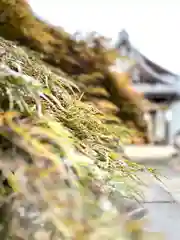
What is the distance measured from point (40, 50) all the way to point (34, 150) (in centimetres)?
183

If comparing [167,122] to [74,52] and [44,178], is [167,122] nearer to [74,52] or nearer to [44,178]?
[74,52]

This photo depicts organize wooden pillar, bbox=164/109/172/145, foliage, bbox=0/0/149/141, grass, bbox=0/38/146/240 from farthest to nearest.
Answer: wooden pillar, bbox=164/109/172/145
foliage, bbox=0/0/149/141
grass, bbox=0/38/146/240

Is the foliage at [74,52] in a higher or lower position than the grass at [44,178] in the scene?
lower

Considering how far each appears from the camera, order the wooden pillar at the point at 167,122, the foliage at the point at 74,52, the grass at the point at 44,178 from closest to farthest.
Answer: the grass at the point at 44,178
the foliage at the point at 74,52
the wooden pillar at the point at 167,122

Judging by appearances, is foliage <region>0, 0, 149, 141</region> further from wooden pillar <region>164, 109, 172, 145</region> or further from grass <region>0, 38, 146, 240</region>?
wooden pillar <region>164, 109, 172, 145</region>

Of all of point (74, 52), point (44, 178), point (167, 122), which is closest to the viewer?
point (44, 178)

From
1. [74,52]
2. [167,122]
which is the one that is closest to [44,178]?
[74,52]

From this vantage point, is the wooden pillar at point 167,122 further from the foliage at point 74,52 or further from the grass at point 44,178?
the grass at point 44,178

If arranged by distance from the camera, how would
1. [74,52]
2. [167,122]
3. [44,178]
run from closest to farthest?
[44,178] < [74,52] < [167,122]

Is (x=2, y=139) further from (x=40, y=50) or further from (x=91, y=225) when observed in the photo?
(x=40, y=50)

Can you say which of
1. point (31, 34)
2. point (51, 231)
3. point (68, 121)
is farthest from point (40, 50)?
point (51, 231)

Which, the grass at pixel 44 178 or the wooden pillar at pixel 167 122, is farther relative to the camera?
the wooden pillar at pixel 167 122

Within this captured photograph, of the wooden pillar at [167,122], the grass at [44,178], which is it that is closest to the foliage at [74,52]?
the grass at [44,178]

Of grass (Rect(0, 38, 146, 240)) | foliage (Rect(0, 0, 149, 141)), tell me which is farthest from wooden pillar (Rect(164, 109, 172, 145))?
grass (Rect(0, 38, 146, 240))
